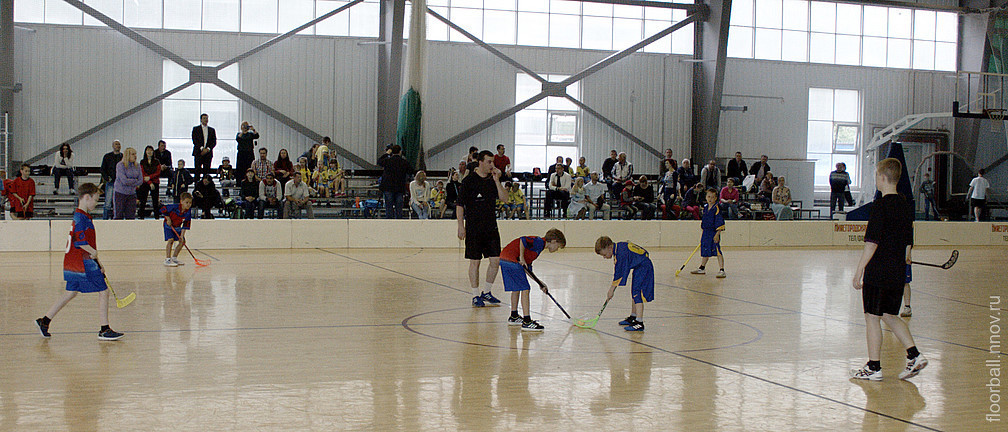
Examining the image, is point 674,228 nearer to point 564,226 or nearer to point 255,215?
point 564,226

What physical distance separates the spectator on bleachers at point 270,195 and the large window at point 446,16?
7463mm

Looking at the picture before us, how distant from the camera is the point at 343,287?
1169 cm

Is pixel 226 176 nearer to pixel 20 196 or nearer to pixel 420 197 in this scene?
pixel 20 196

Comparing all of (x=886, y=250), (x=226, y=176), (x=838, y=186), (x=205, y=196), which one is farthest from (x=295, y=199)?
(x=838, y=186)

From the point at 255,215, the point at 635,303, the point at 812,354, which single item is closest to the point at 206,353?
the point at 635,303

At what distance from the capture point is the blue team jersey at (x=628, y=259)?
8320mm

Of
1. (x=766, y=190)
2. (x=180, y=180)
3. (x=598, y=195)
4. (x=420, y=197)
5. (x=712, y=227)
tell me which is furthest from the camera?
(x=766, y=190)

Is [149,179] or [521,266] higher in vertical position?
[149,179]

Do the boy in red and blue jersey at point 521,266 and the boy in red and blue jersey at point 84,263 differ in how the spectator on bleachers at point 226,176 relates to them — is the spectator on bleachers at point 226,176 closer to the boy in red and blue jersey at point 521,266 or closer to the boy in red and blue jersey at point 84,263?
the boy in red and blue jersey at point 84,263

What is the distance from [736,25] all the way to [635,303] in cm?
2386

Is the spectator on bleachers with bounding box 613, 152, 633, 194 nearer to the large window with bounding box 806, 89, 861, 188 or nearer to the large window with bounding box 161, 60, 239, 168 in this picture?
the large window with bounding box 806, 89, 861, 188

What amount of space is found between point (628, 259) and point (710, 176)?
17985mm

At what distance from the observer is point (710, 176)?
25.6 m

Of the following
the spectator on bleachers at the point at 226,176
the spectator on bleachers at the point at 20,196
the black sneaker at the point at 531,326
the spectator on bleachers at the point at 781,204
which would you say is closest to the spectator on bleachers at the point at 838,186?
the spectator on bleachers at the point at 781,204
